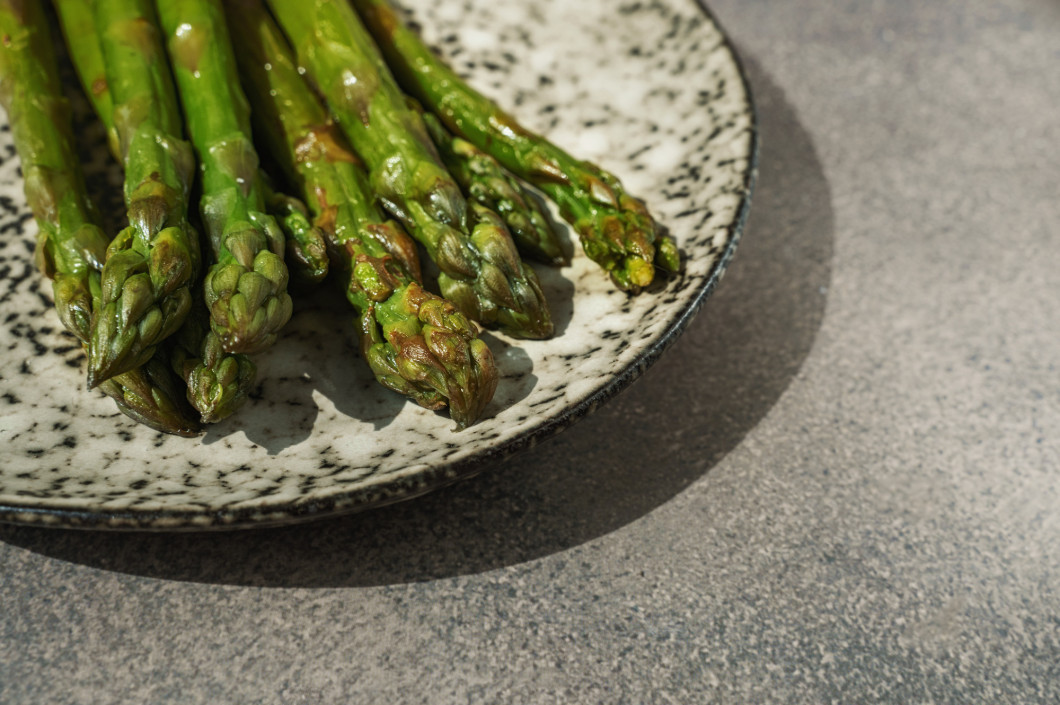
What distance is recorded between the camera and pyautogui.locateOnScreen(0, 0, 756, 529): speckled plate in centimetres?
108

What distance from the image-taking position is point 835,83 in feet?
A: 7.45

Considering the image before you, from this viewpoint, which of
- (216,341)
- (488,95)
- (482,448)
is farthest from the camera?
(488,95)

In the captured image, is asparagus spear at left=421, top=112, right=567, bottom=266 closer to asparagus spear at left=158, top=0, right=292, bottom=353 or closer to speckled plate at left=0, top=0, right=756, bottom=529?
speckled plate at left=0, top=0, right=756, bottom=529

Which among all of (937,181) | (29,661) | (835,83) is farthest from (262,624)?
(835,83)

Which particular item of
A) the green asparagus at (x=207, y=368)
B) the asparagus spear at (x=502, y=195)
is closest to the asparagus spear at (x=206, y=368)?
the green asparagus at (x=207, y=368)

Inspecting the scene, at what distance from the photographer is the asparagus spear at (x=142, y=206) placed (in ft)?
3.79

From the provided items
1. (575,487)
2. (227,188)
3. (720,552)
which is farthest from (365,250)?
(720,552)

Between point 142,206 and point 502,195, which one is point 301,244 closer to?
point 142,206

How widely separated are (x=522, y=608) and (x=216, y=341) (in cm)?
57

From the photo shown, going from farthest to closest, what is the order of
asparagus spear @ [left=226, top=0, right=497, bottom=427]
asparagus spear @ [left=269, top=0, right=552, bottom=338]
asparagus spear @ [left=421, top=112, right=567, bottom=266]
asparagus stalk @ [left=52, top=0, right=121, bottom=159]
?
1. asparagus stalk @ [left=52, top=0, right=121, bottom=159]
2. asparagus spear @ [left=421, top=112, right=567, bottom=266]
3. asparagus spear @ [left=269, top=0, right=552, bottom=338]
4. asparagus spear @ [left=226, top=0, right=497, bottom=427]

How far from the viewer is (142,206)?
1269mm

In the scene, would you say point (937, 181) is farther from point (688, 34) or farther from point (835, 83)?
point (688, 34)

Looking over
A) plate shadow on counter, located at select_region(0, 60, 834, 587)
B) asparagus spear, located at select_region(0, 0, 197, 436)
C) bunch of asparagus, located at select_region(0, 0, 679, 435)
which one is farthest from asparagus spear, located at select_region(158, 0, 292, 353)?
plate shadow on counter, located at select_region(0, 60, 834, 587)

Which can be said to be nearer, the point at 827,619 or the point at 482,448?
the point at 482,448
